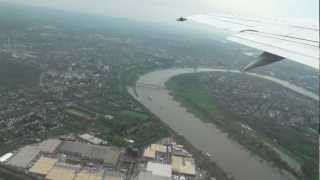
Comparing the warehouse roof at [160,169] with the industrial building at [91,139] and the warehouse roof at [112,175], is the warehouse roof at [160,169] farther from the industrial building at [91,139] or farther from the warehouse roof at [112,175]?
the industrial building at [91,139]

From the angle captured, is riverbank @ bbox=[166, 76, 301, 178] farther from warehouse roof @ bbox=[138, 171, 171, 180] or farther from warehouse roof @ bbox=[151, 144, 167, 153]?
warehouse roof @ bbox=[138, 171, 171, 180]

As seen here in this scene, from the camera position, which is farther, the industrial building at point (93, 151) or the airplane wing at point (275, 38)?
the industrial building at point (93, 151)

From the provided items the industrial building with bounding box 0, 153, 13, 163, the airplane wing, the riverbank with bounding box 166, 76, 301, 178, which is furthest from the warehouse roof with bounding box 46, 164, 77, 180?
the riverbank with bounding box 166, 76, 301, 178

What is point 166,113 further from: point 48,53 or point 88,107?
point 48,53

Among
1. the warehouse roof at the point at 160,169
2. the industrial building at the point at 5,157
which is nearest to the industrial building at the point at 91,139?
the warehouse roof at the point at 160,169

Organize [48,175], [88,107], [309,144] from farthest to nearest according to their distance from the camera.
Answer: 1. [88,107]
2. [309,144]
3. [48,175]

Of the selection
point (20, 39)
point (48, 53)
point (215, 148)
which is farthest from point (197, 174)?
point (20, 39)

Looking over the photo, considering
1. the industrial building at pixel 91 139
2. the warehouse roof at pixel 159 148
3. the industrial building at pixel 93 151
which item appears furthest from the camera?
the industrial building at pixel 91 139
